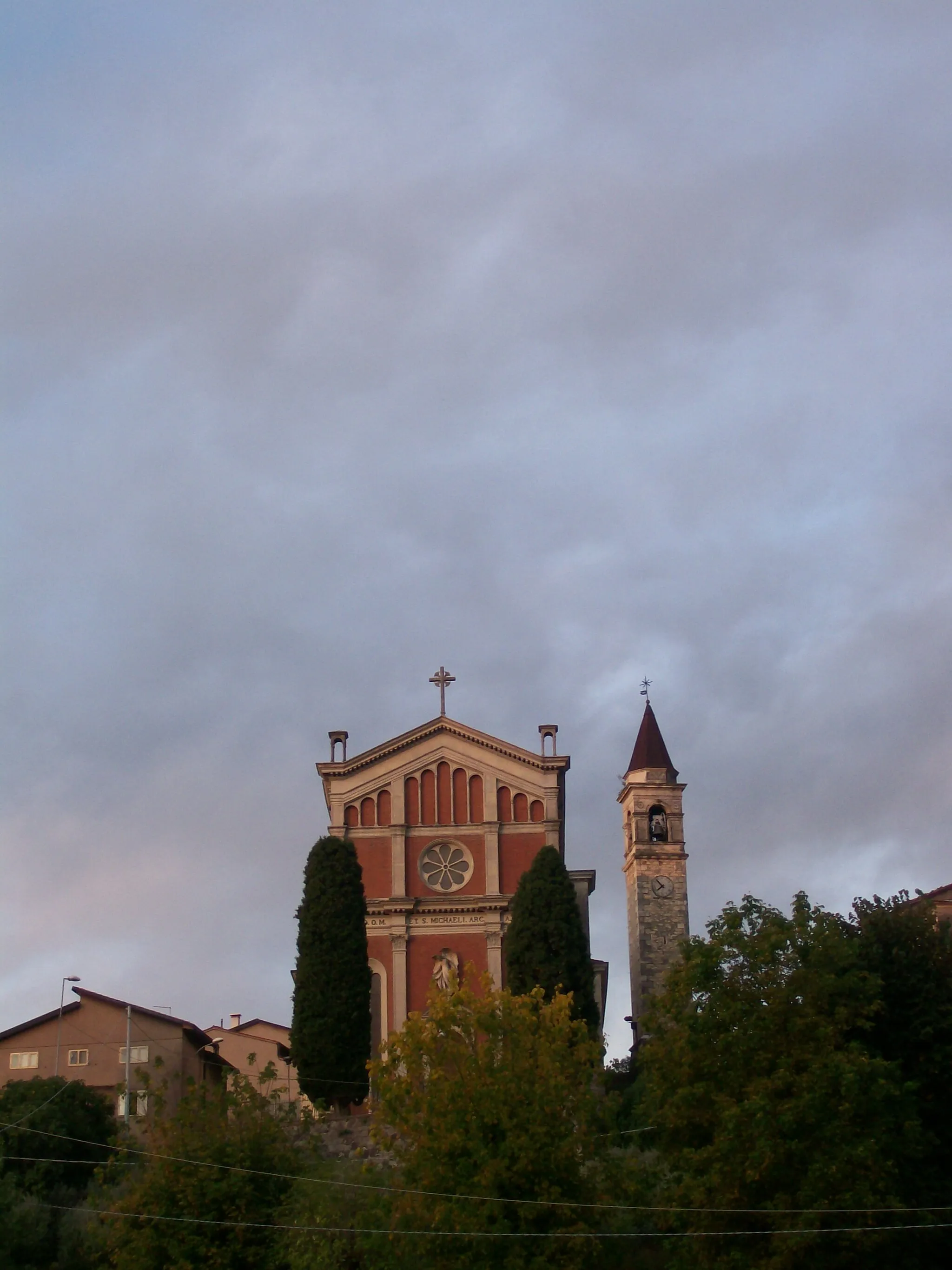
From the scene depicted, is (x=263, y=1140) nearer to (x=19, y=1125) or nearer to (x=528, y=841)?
(x=19, y=1125)

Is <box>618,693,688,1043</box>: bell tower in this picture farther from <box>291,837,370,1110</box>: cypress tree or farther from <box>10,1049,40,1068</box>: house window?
<box>10,1049,40,1068</box>: house window

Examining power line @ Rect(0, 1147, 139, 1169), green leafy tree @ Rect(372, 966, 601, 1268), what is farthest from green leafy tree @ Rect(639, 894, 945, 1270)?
power line @ Rect(0, 1147, 139, 1169)

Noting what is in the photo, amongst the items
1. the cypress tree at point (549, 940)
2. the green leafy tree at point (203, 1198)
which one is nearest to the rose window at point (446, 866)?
the cypress tree at point (549, 940)

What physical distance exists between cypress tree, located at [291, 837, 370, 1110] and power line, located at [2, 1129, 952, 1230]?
38.2 ft

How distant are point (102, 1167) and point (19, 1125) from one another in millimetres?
2423

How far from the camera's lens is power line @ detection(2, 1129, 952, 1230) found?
27.8m

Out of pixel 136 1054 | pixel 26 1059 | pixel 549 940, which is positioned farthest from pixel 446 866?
pixel 26 1059

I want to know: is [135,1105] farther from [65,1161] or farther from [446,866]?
[446,866]

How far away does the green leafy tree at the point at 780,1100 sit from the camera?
91.7 feet

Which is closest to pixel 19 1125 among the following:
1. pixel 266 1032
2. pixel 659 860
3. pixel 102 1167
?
pixel 102 1167

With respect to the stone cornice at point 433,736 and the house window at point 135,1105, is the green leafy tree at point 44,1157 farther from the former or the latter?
the stone cornice at point 433,736

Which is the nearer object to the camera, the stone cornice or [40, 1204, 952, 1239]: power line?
[40, 1204, 952, 1239]: power line

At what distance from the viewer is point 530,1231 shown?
1164 inches

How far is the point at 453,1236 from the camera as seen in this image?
29.6 m
